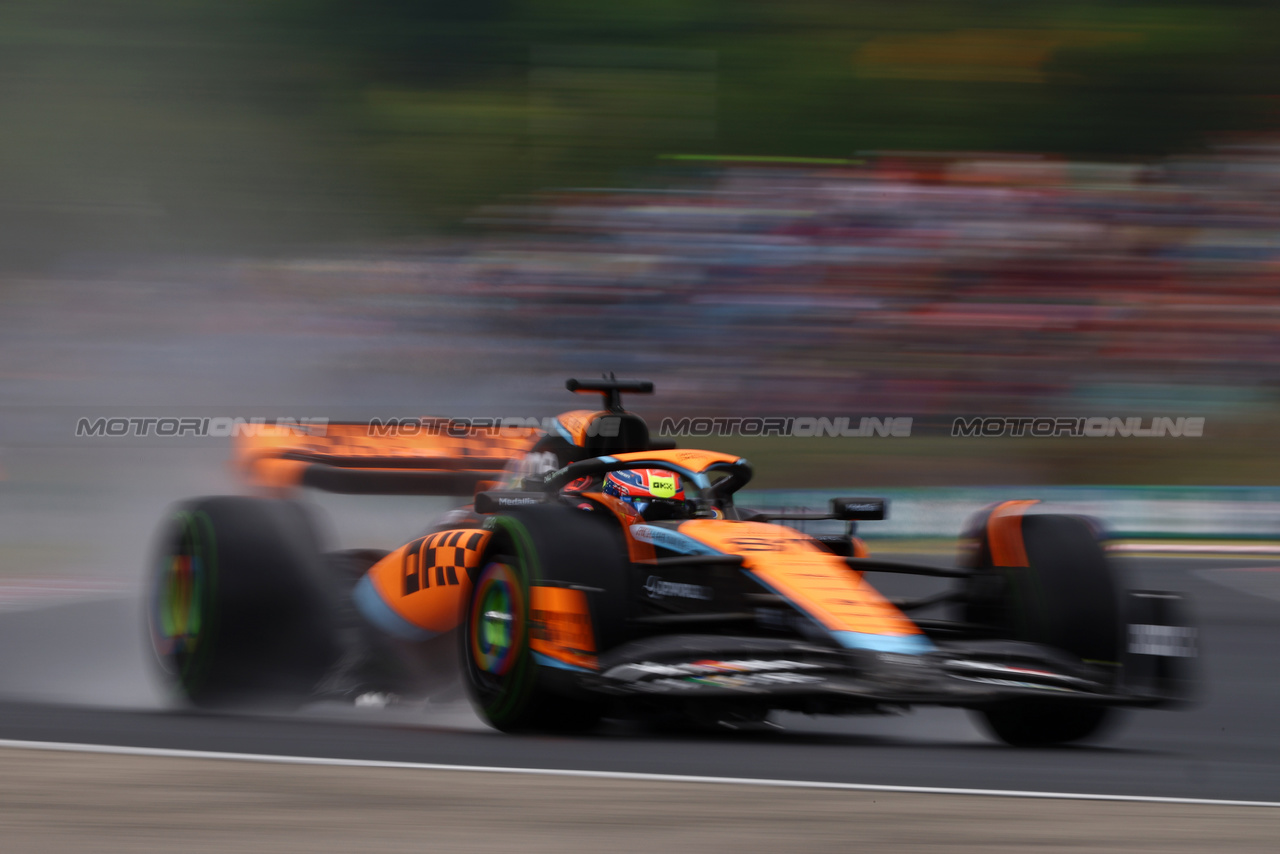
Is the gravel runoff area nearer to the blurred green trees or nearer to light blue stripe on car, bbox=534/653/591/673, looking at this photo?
light blue stripe on car, bbox=534/653/591/673

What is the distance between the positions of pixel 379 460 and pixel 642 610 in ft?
7.57

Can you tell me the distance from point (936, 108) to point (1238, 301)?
5456mm

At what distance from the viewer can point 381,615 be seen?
6.08m

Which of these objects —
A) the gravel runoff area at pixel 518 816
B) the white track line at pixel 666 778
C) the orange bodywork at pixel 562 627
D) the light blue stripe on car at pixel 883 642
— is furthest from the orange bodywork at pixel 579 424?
the gravel runoff area at pixel 518 816

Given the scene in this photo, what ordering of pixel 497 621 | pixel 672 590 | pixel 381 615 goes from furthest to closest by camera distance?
pixel 381 615
pixel 672 590
pixel 497 621

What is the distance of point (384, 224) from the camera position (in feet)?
67.8

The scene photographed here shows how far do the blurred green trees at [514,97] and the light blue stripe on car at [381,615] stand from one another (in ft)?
45.8

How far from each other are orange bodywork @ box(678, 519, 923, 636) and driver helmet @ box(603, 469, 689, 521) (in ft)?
0.68

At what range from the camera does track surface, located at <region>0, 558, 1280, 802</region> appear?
4512 millimetres

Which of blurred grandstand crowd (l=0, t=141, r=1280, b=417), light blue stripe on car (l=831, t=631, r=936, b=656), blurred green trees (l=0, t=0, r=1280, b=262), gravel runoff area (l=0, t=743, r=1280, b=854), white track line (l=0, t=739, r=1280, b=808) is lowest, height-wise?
gravel runoff area (l=0, t=743, r=1280, b=854)

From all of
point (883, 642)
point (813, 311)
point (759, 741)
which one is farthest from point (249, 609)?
point (813, 311)

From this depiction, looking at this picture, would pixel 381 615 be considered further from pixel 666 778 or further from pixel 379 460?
pixel 666 778

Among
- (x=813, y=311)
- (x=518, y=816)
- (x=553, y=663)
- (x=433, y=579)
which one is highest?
(x=813, y=311)

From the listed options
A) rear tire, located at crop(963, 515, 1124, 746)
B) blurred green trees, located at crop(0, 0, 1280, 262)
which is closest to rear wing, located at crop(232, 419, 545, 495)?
rear tire, located at crop(963, 515, 1124, 746)
